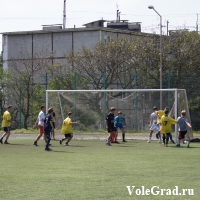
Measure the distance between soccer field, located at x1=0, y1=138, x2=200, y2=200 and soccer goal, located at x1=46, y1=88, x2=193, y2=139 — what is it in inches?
414

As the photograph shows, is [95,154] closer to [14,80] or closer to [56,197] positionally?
[56,197]

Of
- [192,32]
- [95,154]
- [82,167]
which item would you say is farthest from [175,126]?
[192,32]

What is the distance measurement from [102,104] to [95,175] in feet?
62.4

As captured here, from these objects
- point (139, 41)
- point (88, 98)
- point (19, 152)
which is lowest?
point (19, 152)

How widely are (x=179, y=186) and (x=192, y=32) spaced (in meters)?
42.5

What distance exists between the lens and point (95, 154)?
21.7 metres

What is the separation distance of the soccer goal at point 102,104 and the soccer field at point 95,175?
10519 mm

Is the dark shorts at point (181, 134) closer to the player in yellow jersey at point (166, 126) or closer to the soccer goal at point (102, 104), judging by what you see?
the player in yellow jersey at point (166, 126)

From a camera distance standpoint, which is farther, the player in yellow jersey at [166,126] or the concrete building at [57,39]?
the concrete building at [57,39]

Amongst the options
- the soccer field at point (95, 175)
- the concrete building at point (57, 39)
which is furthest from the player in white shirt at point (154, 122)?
the concrete building at point (57, 39)

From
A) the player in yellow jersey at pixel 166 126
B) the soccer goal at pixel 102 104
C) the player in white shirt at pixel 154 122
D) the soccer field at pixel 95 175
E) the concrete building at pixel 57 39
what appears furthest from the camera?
the concrete building at pixel 57 39

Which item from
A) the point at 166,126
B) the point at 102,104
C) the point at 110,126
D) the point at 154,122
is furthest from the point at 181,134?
the point at 102,104

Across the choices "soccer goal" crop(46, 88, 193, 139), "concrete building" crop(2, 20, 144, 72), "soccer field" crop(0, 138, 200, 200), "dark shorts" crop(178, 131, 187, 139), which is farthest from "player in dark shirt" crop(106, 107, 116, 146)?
"concrete building" crop(2, 20, 144, 72)

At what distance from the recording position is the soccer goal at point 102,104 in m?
32.5
